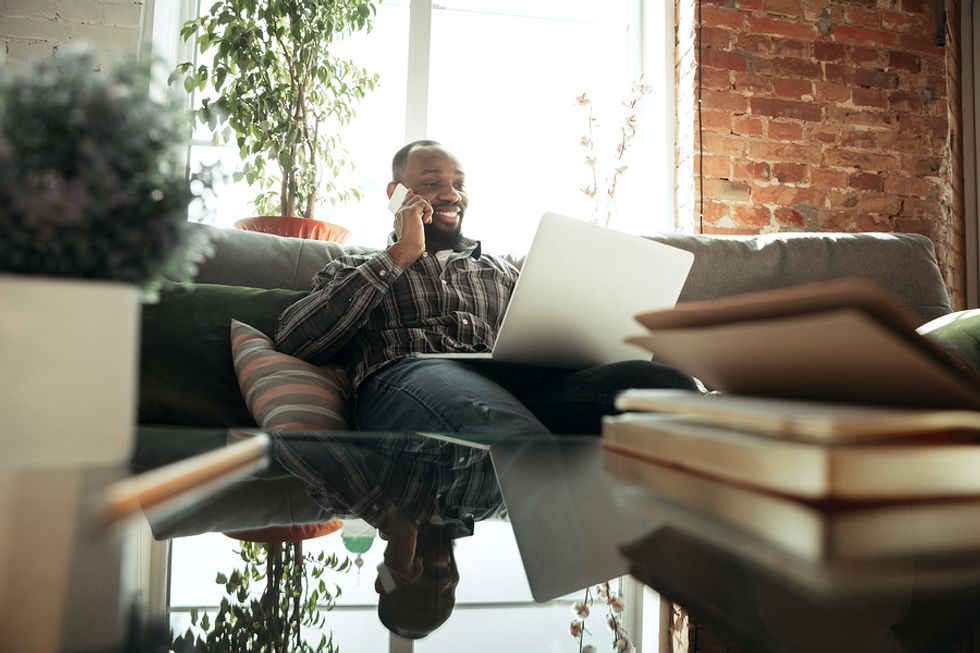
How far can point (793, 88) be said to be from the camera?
3057mm

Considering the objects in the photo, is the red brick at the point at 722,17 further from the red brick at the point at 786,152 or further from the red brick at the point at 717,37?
the red brick at the point at 786,152

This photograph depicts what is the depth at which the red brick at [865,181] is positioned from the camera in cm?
305

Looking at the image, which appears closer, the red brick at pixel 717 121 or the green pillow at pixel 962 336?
the green pillow at pixel 962 336

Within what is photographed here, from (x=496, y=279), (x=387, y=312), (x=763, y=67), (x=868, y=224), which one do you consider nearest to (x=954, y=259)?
(x=868, y=224)

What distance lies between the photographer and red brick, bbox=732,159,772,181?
2977mm

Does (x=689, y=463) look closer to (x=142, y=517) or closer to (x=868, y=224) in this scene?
(x=142, y=517)

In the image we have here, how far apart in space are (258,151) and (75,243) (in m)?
2.50

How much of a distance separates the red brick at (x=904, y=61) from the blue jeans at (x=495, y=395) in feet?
8.38

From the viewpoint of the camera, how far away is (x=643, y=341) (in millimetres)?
537

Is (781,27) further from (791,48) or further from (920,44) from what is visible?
(920,44)

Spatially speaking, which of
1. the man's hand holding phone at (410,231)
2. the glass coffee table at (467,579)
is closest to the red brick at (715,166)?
the man's hand holding phone at (410,231)

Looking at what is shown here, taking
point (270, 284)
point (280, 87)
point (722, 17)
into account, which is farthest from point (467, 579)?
point (722, 17)

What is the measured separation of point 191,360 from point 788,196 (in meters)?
2.48

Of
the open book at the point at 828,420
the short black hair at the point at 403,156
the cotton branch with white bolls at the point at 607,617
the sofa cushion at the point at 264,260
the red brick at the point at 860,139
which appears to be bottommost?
the cotton branch with white bolls at the point at 607,617
